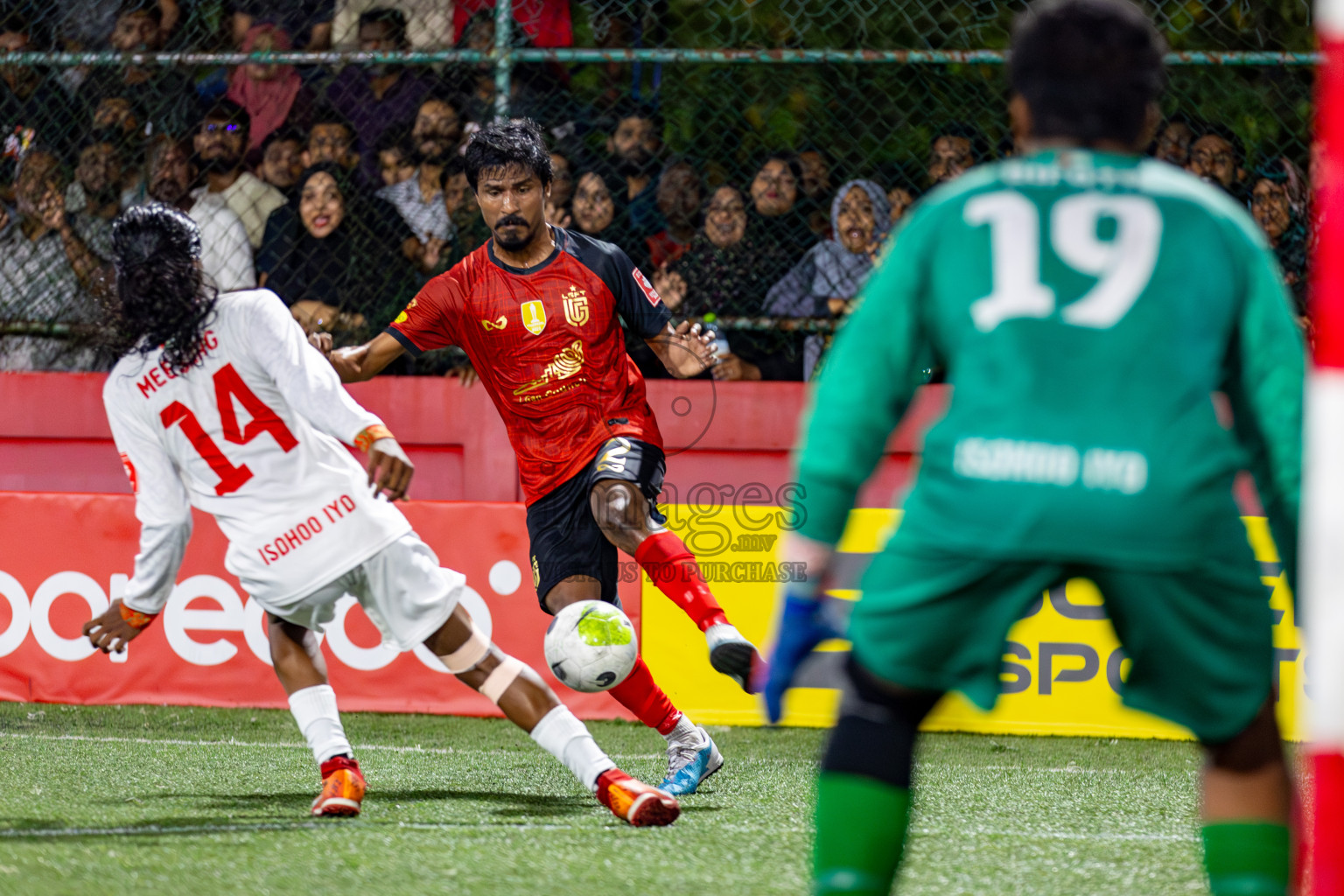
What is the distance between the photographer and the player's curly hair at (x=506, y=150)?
15.6ft

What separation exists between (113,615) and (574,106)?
391cm

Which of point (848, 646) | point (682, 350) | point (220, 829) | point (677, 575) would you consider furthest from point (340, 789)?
point (848, 646)

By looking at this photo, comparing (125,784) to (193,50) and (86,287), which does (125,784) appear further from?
(193,50)

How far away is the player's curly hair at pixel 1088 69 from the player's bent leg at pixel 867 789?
840 millimetres

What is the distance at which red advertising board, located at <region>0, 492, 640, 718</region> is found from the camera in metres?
6.39

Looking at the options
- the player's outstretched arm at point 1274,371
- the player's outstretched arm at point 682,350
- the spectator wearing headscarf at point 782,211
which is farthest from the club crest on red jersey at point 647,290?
the player's outstretched arm at point 1274,371

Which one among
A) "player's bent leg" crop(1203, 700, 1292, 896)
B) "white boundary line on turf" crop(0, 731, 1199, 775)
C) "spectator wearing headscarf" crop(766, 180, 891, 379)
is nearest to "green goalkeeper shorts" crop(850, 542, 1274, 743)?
"player's bent leg" crop(1203, 700, 1292, 896)

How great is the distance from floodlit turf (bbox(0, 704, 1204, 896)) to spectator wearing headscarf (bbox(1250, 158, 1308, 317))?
2185mm

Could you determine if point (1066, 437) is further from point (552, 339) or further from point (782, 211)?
point (782, 211)

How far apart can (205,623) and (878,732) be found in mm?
4850

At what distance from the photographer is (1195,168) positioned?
6.71 m

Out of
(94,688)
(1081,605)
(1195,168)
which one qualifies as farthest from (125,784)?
(1195,168)

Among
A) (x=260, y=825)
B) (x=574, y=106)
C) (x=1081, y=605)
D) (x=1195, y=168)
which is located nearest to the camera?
(x=260, y=825)

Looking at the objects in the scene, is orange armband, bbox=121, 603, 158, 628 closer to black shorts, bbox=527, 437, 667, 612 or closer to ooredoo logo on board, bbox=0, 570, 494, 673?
black shorts, bbox=527, 437, 667, 612
